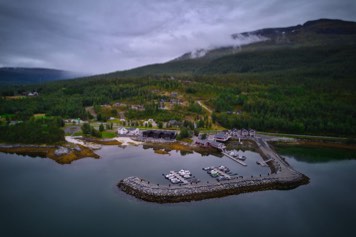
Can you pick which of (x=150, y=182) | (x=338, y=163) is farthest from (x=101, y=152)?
→ (x=338, y=163)

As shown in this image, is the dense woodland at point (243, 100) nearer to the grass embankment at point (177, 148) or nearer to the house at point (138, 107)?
the house at point (138, 107)

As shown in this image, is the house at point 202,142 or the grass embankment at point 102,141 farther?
the grass embankment at point 102,141

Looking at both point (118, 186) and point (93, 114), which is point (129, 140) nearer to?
point (118, 186)

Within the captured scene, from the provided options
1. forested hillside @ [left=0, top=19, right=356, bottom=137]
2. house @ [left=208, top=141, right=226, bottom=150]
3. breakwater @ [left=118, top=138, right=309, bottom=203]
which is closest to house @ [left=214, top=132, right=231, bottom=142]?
house @ [left=208, top=141, right=226, bottom=150]

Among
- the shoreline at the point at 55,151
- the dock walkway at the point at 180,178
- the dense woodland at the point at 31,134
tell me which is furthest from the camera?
the dense woodland at the point at 31,134

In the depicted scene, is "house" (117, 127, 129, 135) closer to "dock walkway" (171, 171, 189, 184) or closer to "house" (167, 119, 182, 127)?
"house" (167, 119, 182, 127)

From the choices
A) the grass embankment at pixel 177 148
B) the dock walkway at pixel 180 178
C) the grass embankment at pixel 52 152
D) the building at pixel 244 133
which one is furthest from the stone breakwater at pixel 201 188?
the building at pixel 244 133
